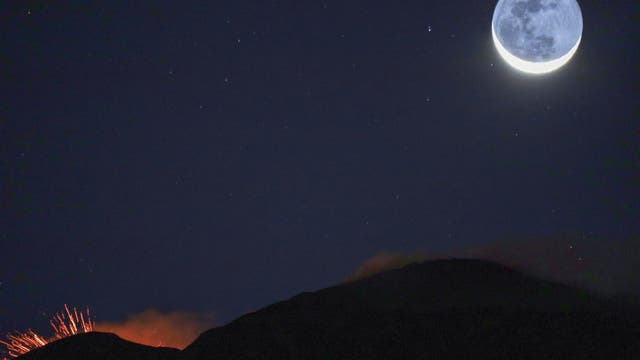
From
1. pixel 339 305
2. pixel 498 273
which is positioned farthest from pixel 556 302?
pixel 339 305

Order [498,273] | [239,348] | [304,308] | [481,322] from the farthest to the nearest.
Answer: [498,273] < [304,308] < [481,322] < [239,348]

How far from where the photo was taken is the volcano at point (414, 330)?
154 feet

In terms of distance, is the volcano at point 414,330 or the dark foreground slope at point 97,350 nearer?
the dark foreground slope at point 97,350

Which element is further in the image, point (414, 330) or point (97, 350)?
point (414, 330)

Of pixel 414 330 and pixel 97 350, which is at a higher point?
pixel 97 350

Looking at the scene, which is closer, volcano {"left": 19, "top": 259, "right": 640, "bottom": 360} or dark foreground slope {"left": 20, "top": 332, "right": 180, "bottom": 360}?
dark foreground slope {"left": 20, "top": 332, "right": 180, "bottom": 360}

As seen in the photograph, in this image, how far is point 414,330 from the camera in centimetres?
5244

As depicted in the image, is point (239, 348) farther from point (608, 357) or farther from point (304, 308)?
point (608, 357)

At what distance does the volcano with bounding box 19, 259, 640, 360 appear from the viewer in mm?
46812

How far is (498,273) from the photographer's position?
7412 cm

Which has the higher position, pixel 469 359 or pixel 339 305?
pixel 339 305

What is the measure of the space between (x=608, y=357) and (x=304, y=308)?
1010 inches

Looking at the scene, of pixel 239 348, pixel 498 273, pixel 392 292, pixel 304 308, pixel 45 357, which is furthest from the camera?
pixel 498 273

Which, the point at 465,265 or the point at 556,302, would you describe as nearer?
the point at 556,302
